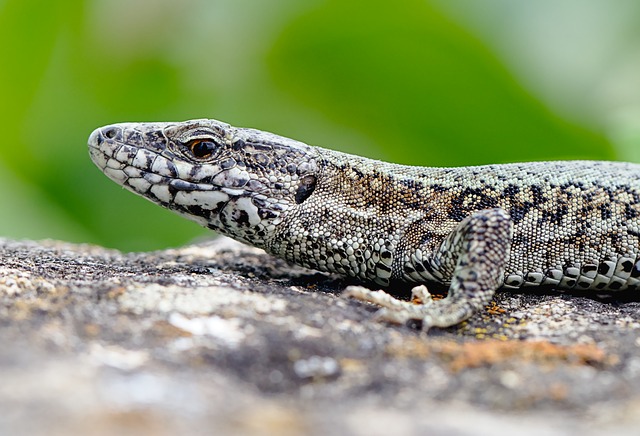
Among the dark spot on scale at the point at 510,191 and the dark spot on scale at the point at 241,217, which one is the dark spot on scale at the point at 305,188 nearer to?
the dark spot on scale at the point at 241,217

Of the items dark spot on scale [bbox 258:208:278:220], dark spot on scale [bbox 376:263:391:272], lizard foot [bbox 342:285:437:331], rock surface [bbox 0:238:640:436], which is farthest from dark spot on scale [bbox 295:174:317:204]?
lizard foot [bbox 342:285:437:331]

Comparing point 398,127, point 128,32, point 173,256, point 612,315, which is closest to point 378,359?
point 612,315

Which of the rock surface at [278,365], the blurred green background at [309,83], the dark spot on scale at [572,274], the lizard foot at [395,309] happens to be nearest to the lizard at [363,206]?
the dark spot on scale at [572,274]

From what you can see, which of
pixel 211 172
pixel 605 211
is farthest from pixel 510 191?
pixel 211 172

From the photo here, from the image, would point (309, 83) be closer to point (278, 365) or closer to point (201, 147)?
point (201, 147)

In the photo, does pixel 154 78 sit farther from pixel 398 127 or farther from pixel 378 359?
pixel 378 359

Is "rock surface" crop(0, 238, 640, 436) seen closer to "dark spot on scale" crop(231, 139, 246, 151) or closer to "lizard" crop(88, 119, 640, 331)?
"lizard" crop(88, 119, 640, 331)
